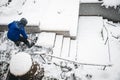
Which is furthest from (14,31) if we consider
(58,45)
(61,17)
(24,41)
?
(61,17)

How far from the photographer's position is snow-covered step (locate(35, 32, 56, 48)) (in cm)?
869

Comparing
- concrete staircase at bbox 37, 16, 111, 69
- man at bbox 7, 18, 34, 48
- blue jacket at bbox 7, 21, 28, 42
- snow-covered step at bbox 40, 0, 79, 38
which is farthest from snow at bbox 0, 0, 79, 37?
blue jacket at bbox 7, 21, 28, 42

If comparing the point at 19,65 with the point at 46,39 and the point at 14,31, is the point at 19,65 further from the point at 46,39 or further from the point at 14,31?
the point at 46,39

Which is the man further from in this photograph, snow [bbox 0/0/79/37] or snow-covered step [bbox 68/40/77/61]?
snow-covered step [bbox 68/40/77/61]

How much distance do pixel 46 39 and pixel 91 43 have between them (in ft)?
8.50

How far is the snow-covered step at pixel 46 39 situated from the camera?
8.69 meters

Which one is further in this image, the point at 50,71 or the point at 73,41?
the point at 73,41

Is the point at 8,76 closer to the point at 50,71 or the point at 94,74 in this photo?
the point at 50,71

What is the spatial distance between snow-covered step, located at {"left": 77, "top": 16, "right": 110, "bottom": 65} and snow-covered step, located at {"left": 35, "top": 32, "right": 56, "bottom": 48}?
1.58 metres

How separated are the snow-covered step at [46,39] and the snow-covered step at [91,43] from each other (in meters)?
1.58

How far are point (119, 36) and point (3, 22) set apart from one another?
20.2 feet

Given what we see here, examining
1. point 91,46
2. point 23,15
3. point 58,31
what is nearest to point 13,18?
point 23,15

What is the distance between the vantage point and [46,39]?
29.0ft

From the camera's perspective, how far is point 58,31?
30.0 feet
